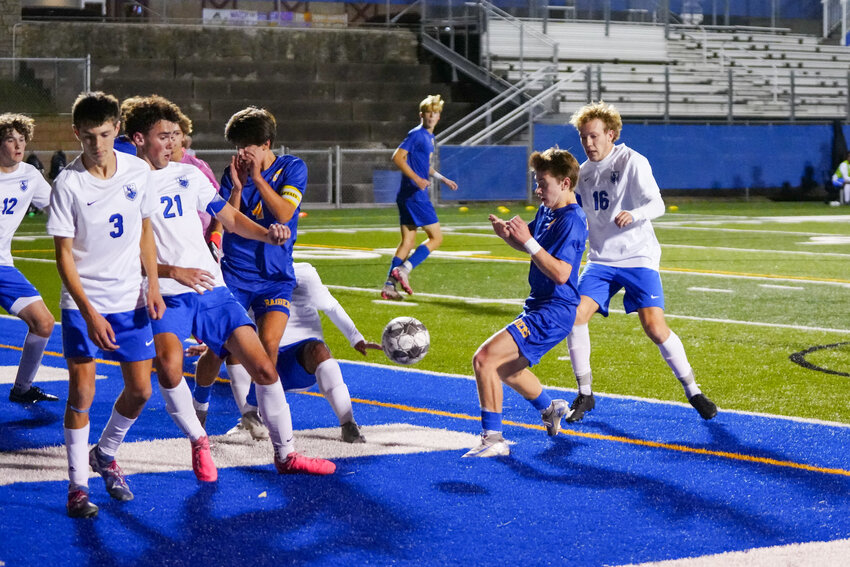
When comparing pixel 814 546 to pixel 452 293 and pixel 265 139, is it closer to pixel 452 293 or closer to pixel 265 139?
pixel 265 139

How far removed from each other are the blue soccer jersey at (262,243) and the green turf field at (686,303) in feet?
8.60

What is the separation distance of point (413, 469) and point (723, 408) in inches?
96.2

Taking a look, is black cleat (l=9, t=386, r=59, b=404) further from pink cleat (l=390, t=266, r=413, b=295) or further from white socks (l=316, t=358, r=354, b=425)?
pink cleat (l=390, t=266, r=413, b=295)

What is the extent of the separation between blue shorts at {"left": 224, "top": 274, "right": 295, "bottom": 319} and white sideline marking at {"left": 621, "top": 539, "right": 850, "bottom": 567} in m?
2.62

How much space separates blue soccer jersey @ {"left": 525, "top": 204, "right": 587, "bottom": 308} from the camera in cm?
623

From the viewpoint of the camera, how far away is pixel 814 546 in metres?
4.60

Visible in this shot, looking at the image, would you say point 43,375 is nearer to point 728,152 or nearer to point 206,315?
point 206,315

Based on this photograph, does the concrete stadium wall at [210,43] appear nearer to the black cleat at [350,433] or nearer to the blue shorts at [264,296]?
the blue shorts at [264,296]

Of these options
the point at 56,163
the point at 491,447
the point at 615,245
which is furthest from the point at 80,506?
the point at 56,163

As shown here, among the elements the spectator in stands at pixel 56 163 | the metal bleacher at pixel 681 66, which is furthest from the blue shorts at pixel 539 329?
the metal bleacher at pixel 681 66

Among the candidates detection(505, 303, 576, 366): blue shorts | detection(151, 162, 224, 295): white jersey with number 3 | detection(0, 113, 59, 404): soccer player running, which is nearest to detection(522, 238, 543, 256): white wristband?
detection(505, 303, 576, 366): blue shorts

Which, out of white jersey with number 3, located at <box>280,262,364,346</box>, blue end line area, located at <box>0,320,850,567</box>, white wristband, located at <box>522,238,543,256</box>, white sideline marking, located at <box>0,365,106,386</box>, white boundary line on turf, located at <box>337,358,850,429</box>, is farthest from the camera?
white sideline marking, located at <box>0,365,106,386</box>

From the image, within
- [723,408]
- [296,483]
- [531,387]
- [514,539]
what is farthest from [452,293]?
[514,539]

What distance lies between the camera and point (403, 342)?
6641 mm
